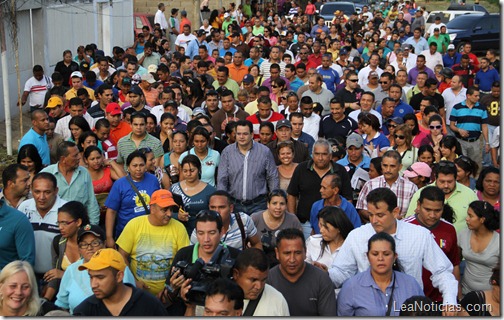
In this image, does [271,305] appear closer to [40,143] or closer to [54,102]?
[40,143]

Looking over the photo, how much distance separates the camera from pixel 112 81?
17.8m

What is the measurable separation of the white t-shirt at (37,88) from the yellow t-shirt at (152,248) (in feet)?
32.5

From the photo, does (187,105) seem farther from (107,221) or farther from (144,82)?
(107,221)

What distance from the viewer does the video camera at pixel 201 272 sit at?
6840 millimetres

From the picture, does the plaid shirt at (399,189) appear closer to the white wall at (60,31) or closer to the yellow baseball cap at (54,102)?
the yellow baseball cap at (54,102)

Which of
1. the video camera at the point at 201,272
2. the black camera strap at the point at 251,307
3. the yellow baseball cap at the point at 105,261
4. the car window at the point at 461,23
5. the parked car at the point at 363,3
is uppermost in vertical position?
the yellow baseball cap at the point at 105,261

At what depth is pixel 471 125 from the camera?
15.1 meters

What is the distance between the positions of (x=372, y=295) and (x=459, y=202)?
114 inches

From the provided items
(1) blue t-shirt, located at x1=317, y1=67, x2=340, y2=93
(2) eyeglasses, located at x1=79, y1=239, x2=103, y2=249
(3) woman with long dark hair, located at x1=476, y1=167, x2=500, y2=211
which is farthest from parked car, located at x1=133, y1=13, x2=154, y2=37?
(2) eyeglasses, located at x1=79, y1=239, x2=103, y2=249

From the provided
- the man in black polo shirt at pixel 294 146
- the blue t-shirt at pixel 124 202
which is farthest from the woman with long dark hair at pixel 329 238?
the man in black polo shirt at pixel 294 146

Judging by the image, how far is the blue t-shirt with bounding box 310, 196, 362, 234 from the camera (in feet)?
30.8

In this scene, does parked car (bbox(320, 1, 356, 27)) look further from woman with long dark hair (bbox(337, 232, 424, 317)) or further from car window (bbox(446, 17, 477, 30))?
woman with long dark hair (bbox(337, 232, 424, 317))

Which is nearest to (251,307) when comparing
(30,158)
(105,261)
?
(105,261)

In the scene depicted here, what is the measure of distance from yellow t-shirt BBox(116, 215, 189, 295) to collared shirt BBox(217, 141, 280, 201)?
8.11 feet
